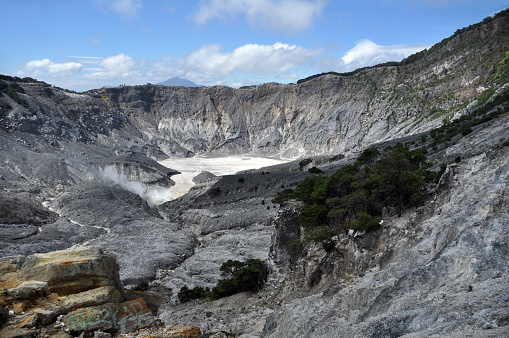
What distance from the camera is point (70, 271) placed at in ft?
48.8

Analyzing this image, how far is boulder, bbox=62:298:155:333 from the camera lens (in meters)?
12.9

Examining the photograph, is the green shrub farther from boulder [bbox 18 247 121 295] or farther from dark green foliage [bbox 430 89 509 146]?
dark green foliage [bbox 430 89 509 146]

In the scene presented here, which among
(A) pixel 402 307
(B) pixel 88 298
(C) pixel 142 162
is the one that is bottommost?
(A) pixel 402 307

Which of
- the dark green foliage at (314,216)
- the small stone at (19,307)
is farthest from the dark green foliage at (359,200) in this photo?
the small stone at (19,307)

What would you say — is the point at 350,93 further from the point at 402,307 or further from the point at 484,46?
the point at 402,307

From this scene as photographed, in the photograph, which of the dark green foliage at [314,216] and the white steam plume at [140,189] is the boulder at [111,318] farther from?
the white steam plume at [140,189]

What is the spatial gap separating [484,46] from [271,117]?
67244 millimetres

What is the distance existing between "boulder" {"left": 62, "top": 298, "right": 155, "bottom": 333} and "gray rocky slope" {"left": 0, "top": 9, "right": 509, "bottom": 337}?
4601 millimetres

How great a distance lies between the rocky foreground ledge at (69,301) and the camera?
12266 mm

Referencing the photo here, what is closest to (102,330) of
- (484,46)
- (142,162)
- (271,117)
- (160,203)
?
(160,203)

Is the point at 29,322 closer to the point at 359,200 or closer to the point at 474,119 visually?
the point at 359,200

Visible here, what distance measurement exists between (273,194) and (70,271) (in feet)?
137

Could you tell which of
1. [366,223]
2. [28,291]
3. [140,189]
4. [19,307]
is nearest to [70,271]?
[28,291]

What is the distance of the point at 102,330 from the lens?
13281 mm
